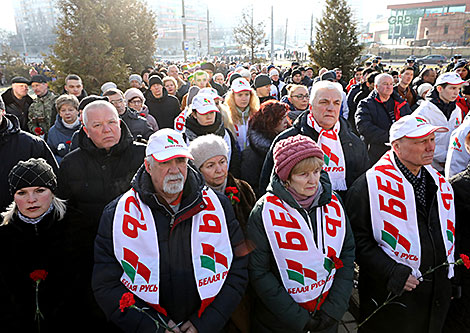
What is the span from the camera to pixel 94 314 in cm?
255

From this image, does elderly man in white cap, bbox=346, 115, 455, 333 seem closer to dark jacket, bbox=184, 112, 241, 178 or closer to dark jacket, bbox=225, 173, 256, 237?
dark jacket, bbox=225, 173, 256, 237

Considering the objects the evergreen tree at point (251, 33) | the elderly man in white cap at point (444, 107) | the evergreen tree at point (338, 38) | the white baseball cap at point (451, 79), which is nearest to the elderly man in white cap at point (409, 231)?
the elderly man in white cap at point (444, 107)

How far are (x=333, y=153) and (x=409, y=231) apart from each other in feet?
3.52

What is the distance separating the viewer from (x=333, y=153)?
3156mm

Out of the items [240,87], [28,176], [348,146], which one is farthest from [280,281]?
[240,87]

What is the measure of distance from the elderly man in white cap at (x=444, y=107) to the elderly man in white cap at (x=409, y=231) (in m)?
2.21

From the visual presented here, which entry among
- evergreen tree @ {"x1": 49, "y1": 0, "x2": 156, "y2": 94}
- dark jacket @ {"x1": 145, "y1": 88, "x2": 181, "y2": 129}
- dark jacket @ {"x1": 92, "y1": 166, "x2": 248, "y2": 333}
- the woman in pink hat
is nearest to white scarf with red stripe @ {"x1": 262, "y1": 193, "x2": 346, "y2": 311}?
the woman in pink hat

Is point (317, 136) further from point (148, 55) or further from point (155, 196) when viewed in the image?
point (148, 55)

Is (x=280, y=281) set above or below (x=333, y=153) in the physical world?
Answer: below

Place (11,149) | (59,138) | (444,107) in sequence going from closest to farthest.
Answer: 1. (11,149)
2. (59,138)
3. (444,107)

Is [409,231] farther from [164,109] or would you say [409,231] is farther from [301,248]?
[164,109]

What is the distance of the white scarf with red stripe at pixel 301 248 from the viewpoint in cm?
214

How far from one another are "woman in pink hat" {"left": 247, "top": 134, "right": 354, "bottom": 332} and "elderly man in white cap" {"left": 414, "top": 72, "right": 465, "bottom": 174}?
2.83 m

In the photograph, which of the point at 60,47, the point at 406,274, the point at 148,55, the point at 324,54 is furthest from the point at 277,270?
the point at 148,55
